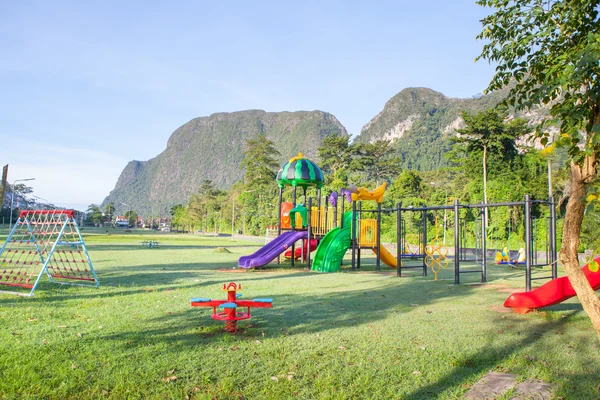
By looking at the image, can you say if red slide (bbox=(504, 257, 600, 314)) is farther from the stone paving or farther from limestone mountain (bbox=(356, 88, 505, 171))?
limestone mountain (bbox=(356, 88, 505, 171))

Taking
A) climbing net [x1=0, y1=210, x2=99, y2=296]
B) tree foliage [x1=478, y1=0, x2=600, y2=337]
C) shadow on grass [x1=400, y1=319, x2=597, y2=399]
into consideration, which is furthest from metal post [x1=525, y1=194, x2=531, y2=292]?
climbing net [x1=0, y1=210, x2=99, y2=296]

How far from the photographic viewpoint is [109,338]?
5410mm

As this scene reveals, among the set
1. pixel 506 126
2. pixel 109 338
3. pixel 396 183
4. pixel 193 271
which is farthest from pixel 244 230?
pixel 109 338

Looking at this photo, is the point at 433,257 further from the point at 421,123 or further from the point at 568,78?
the point at 421,123

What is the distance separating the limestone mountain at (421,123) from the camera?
4675 inches

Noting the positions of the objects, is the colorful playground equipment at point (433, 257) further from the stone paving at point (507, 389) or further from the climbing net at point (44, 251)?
the climbing net at point (44, 251)

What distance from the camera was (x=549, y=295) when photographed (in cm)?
698

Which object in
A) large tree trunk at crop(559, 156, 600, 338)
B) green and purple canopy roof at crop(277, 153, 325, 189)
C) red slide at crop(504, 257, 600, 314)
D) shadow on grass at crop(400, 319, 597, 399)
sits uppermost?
green and purple canopy roof at crop(277, 153, 325, 189)

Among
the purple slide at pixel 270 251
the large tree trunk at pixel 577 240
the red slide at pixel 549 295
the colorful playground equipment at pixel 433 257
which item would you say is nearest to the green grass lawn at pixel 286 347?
the red slide at pixel 549 295

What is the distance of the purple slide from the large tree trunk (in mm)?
11914

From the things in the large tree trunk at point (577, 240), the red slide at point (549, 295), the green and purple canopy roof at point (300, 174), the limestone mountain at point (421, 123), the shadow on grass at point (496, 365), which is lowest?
the shadow on grass at point (496, 365)

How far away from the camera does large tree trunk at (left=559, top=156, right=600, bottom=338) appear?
3582 millimetres

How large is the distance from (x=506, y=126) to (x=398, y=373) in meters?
37.5

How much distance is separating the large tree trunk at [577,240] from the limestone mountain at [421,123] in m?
104
